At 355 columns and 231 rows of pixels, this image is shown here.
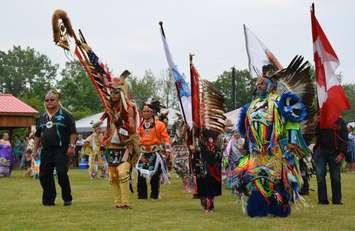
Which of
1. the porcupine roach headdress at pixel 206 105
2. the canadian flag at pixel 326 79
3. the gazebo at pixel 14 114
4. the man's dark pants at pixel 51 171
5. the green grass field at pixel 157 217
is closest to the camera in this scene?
the green grass field at pixel 157 217

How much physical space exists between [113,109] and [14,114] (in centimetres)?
1465

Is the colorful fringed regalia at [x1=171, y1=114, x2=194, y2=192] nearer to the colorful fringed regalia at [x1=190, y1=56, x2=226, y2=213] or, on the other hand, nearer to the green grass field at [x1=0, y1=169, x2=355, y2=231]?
the green grass field at [x1=0, y1=169, x2=355, y2=231]

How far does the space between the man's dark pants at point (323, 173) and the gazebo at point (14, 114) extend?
14.7m

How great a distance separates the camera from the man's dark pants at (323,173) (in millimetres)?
10414

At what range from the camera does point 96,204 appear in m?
10.2

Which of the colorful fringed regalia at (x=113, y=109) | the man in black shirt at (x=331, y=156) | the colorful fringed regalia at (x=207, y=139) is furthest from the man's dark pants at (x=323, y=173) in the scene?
the colorful fringed regalia at (x=113, y=109)

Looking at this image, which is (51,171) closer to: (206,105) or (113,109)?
(113,109)

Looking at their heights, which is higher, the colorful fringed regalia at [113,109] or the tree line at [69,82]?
the tree line at [69,82]

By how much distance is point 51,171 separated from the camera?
32.6 ft

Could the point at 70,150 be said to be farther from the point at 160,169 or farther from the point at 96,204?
the point at 160,169

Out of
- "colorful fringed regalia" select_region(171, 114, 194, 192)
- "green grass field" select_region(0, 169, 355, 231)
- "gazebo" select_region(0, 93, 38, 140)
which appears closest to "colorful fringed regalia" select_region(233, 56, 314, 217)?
"green grass field" select_region(0, 169, 355, 231)

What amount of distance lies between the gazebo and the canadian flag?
51.9 ft

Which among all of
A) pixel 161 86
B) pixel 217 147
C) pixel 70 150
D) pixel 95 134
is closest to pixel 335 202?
pixel 217 147

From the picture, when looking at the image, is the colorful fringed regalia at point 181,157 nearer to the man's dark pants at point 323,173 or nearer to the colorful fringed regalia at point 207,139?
the man's dark pants at point 323,173
